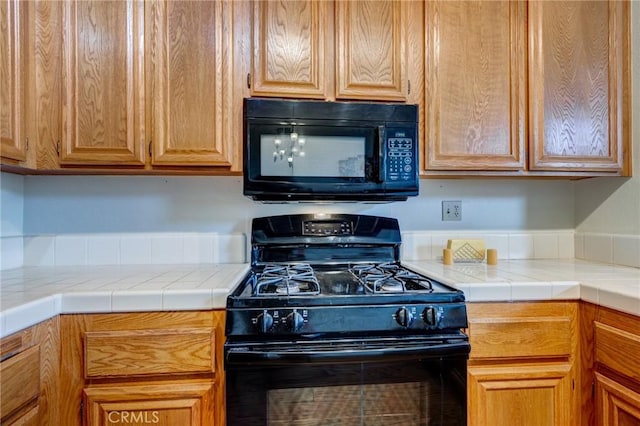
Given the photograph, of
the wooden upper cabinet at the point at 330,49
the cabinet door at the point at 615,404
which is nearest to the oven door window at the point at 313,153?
the wooden upper cabinet at the point at 330,49

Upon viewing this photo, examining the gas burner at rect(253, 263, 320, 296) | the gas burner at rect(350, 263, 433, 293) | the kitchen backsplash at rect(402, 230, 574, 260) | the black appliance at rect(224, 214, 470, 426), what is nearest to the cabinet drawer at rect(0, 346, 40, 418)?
the black appliance at rect(224, 214, 470, 426)

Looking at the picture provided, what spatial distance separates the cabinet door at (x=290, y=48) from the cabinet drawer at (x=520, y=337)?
3.52 feet

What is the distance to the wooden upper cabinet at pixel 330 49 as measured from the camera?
1.38m

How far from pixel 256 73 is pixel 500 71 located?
1058mm

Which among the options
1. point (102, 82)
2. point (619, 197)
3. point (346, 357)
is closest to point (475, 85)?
point (619, 197)

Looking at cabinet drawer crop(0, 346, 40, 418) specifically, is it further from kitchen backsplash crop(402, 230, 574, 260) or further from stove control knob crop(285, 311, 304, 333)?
kitchen backsplash crop(402, 230, 574, 260)

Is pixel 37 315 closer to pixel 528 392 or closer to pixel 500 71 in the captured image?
pixel 528 392

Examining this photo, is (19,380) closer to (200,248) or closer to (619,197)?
(200,248)

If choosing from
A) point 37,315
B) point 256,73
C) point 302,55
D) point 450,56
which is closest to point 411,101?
point 450,56

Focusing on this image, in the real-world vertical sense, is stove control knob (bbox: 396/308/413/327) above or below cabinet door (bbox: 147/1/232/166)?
below

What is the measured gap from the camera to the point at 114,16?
132cm

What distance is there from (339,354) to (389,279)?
39cm

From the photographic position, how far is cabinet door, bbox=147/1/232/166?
1.33m

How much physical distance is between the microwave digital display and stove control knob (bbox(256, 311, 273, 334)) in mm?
576
